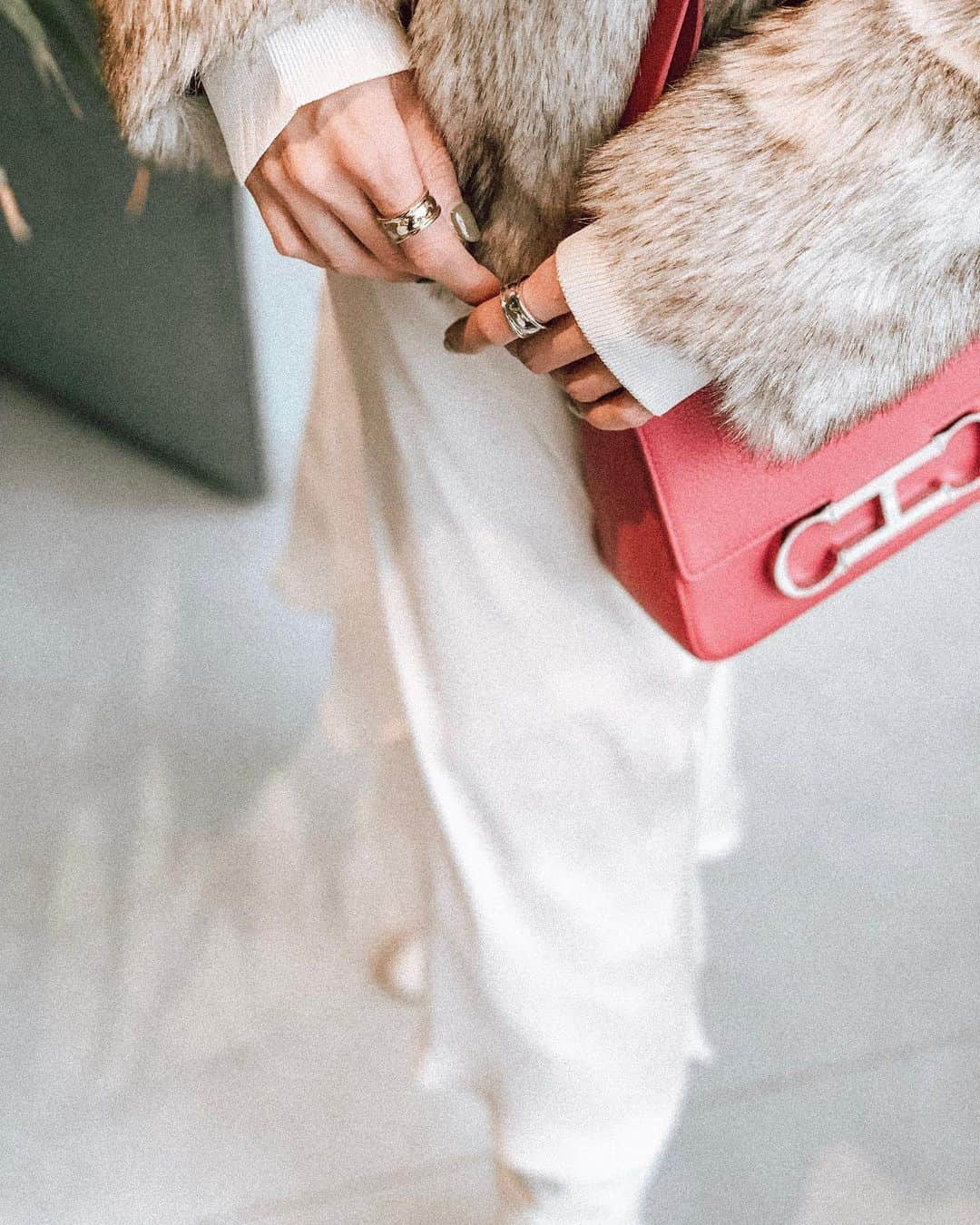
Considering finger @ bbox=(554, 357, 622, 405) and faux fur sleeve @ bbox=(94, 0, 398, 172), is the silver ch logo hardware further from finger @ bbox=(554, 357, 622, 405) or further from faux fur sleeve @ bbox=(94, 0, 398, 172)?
faux fur sleeve @ bbox=(94, 0, 398, 172)

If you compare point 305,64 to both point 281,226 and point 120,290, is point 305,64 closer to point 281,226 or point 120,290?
point 281,226

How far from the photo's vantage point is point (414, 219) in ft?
1.43

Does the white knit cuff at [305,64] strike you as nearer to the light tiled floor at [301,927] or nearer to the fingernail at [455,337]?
the fingernail at [455,337]

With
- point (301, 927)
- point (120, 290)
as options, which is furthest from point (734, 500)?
point (120, 290)

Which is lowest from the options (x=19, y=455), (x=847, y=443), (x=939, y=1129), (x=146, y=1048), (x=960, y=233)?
(x=939, y=1129)

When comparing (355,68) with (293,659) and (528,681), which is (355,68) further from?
(293,659)

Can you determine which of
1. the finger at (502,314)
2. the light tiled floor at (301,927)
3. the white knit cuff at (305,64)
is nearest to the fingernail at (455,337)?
the finger at (502,314)

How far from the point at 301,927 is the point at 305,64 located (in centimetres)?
78

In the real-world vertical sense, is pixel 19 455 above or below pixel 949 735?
above

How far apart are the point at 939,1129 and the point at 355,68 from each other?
88 centimetres

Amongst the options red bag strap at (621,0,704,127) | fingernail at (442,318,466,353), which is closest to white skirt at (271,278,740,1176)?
fingernail at (442,318,466,353)

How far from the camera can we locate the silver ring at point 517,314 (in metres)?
0.43

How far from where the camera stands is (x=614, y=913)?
0.64 m

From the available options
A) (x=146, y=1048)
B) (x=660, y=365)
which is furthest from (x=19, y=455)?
(x=660, y=365)
